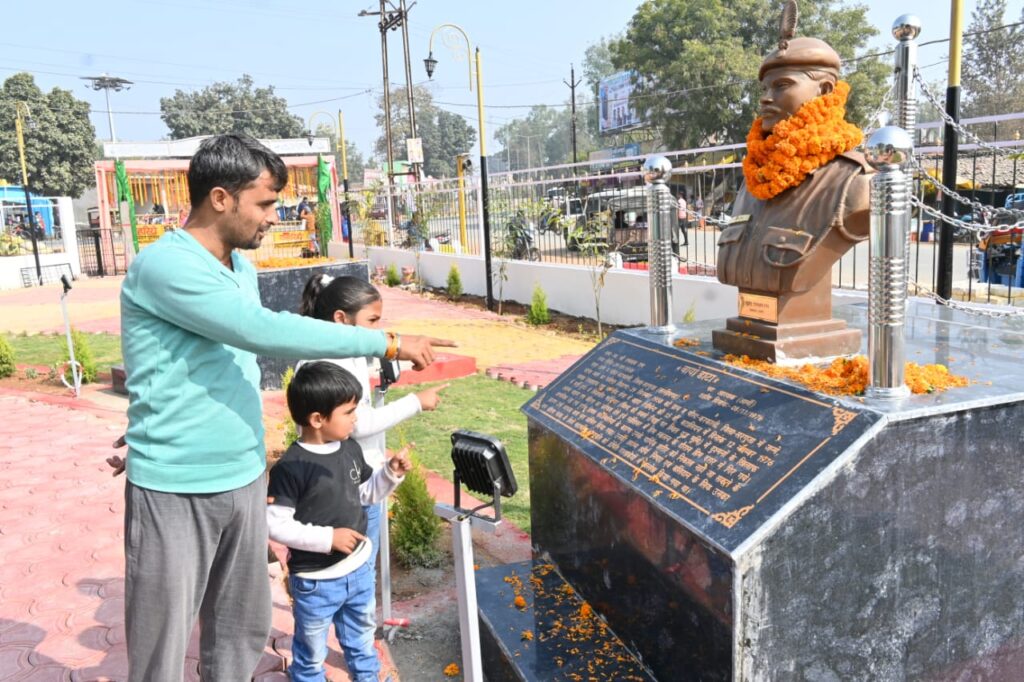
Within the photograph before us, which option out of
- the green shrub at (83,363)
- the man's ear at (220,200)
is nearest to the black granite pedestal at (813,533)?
the man's ear at (220,200)

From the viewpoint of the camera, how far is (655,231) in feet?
11.4

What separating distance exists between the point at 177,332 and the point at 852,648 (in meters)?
1.89

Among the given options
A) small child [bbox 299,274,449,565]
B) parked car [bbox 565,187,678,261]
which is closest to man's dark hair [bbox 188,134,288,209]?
small child [bbox 299,274,449,565]

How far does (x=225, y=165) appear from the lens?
185 centimetres

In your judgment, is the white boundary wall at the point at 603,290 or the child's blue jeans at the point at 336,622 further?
the white boundary wall at the point at 603,290

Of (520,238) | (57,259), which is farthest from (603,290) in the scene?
(57,259)

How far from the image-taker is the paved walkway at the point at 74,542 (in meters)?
2.95

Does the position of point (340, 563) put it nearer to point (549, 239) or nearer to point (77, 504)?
point (77, 504)

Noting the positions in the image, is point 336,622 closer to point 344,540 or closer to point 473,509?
point 344,540

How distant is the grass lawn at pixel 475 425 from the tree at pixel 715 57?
25258mm

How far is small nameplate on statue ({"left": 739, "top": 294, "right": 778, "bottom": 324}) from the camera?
282 cm

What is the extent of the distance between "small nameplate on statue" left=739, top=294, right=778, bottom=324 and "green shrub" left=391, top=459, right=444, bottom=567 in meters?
1.62

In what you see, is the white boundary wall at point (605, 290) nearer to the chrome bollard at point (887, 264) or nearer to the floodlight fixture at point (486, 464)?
the chrome bollard at point (887, 264)

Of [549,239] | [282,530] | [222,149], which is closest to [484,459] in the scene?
[282,530]
